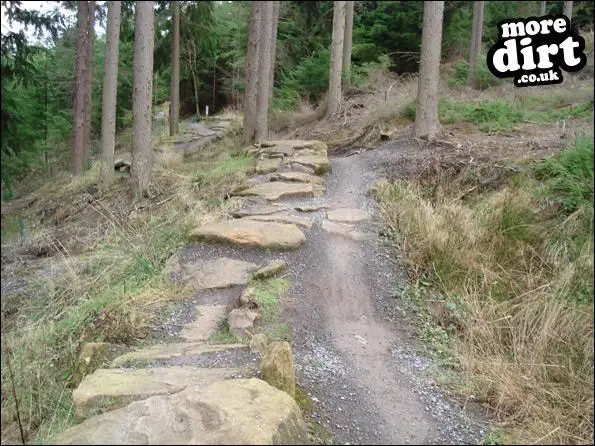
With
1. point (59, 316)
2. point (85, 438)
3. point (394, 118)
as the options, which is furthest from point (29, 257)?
point (394, 118)

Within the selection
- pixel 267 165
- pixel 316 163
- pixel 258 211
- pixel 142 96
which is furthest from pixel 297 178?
pixel 142 96

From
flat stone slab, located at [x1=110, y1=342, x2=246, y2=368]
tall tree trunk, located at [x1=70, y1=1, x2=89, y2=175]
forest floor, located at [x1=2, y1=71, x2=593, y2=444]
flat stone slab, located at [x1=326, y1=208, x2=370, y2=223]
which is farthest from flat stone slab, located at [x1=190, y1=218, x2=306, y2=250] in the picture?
tall tree trunk, located at [x1=70, y1=1, x2=89, y2=175]

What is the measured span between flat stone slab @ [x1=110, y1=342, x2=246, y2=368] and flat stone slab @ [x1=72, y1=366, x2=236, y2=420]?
19cm

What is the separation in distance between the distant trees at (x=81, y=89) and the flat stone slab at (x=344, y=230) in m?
11.0

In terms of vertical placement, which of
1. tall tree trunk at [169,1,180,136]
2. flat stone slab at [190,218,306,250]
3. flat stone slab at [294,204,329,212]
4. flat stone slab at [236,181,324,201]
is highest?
tall tree trunk at [169,1,180,136]

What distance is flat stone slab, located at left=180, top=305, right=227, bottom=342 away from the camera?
12.8 ft

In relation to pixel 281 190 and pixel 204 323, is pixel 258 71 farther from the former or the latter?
pixel 204 323

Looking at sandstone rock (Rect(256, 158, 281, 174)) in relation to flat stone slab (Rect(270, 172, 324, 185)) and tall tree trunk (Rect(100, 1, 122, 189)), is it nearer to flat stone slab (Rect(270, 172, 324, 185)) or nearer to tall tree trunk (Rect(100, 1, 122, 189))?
flat stone slab (Rect(270, 172, 324, 185))

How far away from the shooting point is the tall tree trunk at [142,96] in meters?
9.23

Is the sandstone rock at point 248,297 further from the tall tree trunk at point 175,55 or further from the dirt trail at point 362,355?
the tall tree trunk at point 175,55

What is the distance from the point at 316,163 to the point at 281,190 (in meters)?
1.72

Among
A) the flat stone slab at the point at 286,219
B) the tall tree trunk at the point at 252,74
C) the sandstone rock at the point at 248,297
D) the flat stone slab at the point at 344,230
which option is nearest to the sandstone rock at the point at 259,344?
the sandstone rock at the point at 248,297

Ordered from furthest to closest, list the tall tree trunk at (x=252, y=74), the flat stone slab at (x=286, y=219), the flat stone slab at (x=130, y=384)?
the tall tree trunk at (x=252, y=74) < the flat stone slab at (x=286, y=219) < the flat stone slab at (x=130, y=384)

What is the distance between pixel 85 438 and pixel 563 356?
2.75m
